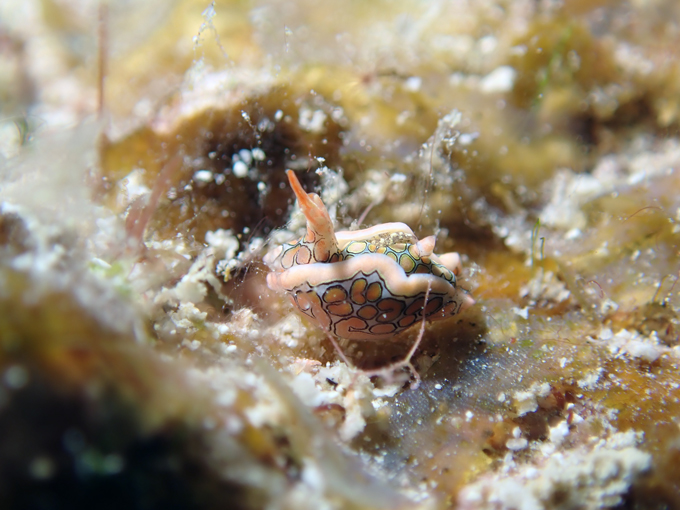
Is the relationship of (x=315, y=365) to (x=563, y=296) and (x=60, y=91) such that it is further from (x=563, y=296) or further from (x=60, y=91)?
(x=60, y=91)

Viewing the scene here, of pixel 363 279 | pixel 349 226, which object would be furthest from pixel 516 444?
pixel 349 226

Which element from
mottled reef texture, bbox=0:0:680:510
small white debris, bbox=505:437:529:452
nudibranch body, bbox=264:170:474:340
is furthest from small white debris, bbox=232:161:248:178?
small white debris, bbox=505:437:529:452

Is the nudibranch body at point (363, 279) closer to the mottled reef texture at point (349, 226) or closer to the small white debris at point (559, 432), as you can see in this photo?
the mottled reef texture at point (349, 226)

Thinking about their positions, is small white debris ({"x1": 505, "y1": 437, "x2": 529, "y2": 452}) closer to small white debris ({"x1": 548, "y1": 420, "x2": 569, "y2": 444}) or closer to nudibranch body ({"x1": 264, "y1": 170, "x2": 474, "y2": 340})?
small white debris ({"x1": 548, "y1": 420, "x2": 569, "y2": 444})

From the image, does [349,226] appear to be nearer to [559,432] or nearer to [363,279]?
[363,279]

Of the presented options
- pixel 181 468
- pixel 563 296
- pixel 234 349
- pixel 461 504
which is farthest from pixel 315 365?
pixel 563 296
